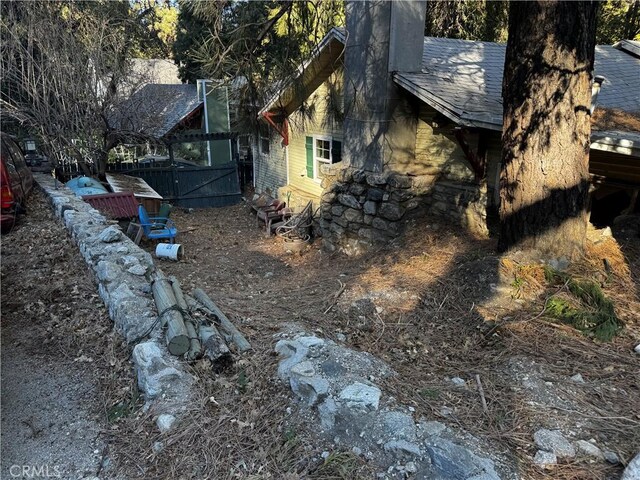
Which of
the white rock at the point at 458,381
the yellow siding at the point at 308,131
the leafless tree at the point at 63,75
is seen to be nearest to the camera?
the white rock at the point at 458,381

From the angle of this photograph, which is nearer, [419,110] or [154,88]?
[419,110]

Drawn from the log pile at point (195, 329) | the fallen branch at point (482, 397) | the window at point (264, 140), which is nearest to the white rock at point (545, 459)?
the fallen branch at point (482, 397)

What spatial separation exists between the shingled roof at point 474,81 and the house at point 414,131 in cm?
2

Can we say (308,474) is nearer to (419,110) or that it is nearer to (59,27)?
(419,110)

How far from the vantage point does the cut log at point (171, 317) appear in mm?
3705

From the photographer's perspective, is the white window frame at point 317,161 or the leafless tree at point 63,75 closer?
the leafless tree at point 63,75

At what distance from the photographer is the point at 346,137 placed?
906 cm

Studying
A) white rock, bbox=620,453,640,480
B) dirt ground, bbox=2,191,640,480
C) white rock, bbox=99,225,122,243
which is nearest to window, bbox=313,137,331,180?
dirt ground, bbox=2,191,640,480

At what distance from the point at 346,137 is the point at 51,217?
5795 mm

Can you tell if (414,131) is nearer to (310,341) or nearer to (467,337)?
(467,337)

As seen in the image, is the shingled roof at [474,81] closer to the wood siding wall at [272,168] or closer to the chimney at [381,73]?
the chimney at [381,73]

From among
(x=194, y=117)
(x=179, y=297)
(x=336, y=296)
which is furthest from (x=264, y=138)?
(x=179, y=297)

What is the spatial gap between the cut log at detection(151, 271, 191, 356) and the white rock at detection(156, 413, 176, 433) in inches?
24.6

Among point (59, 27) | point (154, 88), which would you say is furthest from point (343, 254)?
point (154, 88)
